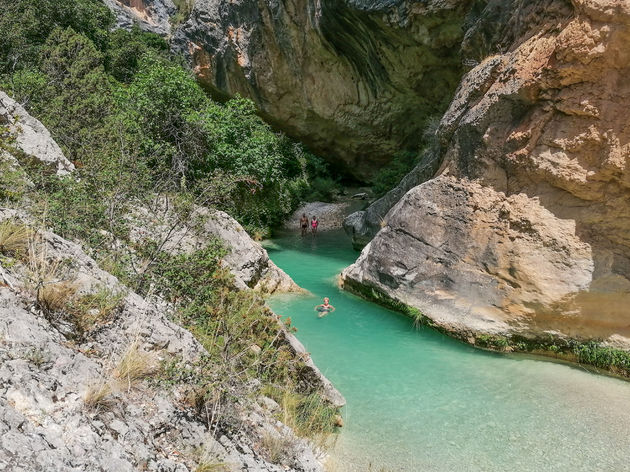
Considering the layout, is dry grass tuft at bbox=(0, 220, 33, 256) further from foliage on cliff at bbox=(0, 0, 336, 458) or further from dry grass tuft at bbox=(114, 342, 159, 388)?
dry grass tuft at bbox=(114, 342, 159, 388)

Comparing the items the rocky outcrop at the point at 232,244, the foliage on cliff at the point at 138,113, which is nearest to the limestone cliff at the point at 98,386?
the rocky outcrop at the point at 232,244

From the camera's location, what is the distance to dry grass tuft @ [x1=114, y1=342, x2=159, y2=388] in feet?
9.52

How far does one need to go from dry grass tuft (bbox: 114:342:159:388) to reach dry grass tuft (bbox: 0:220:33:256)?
113cm

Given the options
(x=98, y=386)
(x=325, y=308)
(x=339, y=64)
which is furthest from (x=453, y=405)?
(x=339, y=64)

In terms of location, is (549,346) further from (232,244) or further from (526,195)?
(232,244)

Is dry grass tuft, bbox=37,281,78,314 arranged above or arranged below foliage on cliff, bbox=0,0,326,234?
below

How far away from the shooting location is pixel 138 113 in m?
13.5

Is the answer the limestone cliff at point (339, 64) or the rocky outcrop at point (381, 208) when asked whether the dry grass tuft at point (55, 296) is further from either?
the limestone cliff at point (339, 64)

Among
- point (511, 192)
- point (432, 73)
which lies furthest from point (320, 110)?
point (511, 192)

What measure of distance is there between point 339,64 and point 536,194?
13.7 meters

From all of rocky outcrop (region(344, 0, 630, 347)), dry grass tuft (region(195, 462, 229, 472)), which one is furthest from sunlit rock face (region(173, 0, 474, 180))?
dry grass tuft (region(195, 462, 229, 472))

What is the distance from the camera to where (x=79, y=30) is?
68.3ft

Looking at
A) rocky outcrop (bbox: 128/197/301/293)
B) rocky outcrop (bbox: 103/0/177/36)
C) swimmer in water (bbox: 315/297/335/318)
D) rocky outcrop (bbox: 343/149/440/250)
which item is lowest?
swimmer in water (bbox: 315/297/335/318)

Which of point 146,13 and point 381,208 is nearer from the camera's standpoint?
point 381,208
